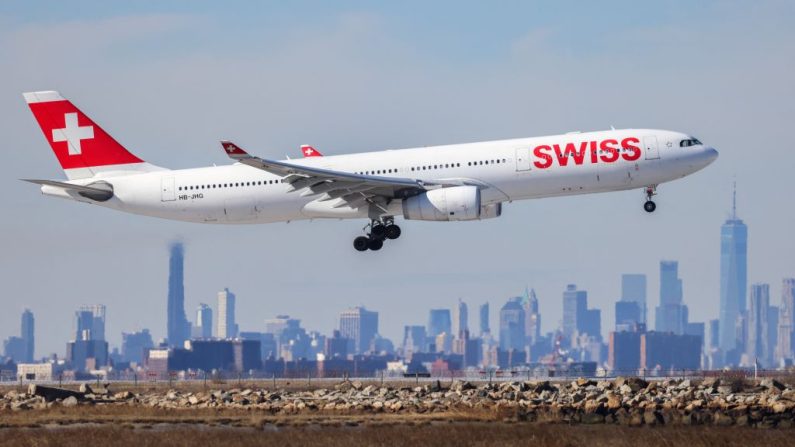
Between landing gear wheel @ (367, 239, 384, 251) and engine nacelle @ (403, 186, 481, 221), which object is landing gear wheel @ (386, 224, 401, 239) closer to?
landing gear wheel @ (367, 239, 384, 251)

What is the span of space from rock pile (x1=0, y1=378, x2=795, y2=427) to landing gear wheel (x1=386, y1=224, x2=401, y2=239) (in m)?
7.71

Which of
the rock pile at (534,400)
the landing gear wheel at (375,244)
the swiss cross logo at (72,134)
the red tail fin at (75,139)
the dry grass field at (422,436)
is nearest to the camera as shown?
the dry grass field at (422,436)

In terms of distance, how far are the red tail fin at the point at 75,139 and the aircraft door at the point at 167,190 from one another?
262 cm

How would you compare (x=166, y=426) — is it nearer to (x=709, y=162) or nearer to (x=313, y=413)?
(x=313, y=413)

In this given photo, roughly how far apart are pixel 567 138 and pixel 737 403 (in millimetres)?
17015

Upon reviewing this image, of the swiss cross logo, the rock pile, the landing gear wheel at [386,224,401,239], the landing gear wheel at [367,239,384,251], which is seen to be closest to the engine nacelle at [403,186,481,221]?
the landing gear wheel at [386,224,401,239]

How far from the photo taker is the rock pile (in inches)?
1909

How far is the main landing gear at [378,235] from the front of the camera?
69.8 meters

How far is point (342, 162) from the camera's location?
6844 centimetres

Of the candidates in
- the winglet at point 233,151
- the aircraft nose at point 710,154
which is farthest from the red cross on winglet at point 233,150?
the aircraft nose at point 710,154

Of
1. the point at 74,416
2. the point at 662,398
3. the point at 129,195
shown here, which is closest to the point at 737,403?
the point at 662,398

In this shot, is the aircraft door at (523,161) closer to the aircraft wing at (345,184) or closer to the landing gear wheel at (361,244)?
the aircraft wing at (345,184)

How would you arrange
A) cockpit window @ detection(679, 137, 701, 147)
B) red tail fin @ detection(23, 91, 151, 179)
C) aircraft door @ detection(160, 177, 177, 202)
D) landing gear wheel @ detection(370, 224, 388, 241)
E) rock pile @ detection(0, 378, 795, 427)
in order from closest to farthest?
1. rock pile @ detection(0, 378, 795, 427)
2. cockpit window @ detection(679, 137, 701, 147)
3. landing gear wheel @ detection(370, 224, 388, 241)
4. aircraft door @ detection(160, 177, 177, 202)
5. red tail fin @ detection(23, 91, 151, 179)

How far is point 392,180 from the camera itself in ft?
215
